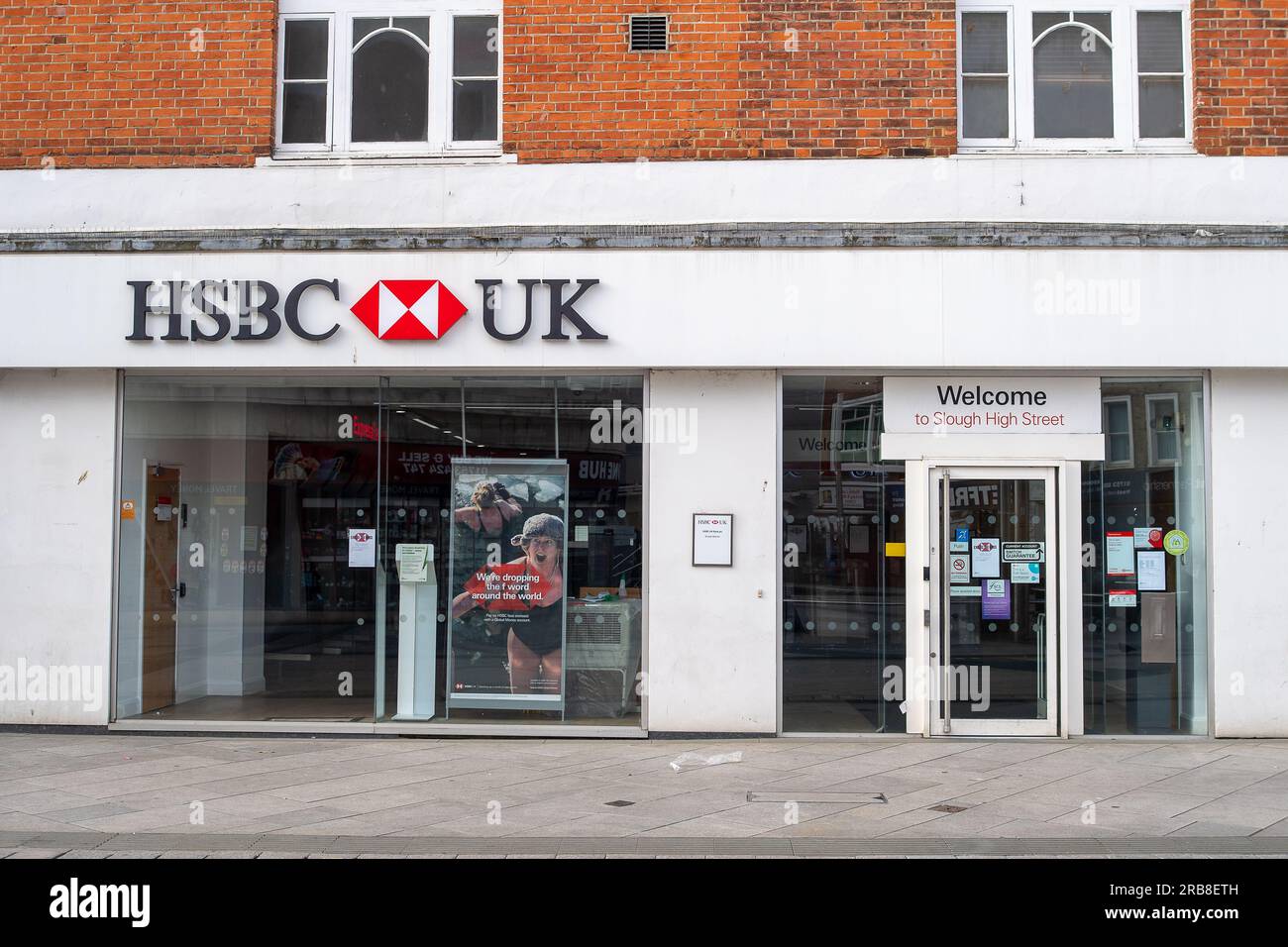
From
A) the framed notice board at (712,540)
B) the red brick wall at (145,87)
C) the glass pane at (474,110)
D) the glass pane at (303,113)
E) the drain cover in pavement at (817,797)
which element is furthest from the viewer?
the glass pane at (303,113)

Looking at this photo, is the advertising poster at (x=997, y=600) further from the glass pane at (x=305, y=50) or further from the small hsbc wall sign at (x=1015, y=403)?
the glass pane at (x=305, y=50)

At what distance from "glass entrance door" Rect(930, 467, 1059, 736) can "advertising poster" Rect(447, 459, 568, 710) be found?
3324 millimetres

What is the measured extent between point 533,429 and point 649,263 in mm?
1841

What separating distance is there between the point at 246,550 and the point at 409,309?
2.98 m

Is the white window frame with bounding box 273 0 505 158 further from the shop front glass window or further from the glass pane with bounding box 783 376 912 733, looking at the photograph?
the glass pane with bounding box 783 376 912 733

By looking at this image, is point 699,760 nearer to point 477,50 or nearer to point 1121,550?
Answer: point 1121,550

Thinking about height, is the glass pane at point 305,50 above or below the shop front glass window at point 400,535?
above

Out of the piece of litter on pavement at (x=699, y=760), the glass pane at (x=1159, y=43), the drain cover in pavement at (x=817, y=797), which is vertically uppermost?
the glass pane at (x=1159, y=43)

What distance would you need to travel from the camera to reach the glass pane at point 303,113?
11.1 m

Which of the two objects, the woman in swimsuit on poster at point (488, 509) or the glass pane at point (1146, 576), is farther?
the woman in swimsuit on poster at point (488, 509)

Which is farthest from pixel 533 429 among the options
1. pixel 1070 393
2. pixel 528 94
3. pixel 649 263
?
pixel 1070 393

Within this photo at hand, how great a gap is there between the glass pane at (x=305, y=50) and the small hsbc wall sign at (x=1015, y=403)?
19.6 ft

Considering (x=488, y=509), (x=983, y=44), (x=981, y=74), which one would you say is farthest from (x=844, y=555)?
(x=983, y=44)

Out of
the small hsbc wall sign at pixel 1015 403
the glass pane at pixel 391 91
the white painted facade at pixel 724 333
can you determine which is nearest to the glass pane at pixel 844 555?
the white painted facade at pixel 724 333
